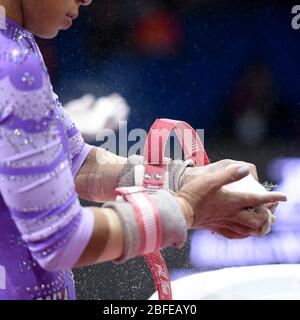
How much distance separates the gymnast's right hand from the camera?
2.12ft

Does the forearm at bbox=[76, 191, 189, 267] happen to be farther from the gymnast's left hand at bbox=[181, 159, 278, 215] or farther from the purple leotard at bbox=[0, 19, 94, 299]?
the gymnast's left hand at bbox=[181, 159, 278, 215]

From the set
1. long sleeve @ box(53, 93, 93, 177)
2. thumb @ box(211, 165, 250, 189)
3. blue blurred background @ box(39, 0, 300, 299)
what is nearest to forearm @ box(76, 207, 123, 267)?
thumb @ box(211, 165, 250, 189)

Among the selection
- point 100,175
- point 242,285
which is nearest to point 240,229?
point 100,175

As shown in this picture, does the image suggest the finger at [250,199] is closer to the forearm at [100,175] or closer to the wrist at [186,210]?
the wrist at [186,210]

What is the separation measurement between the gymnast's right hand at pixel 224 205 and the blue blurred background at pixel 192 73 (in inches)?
33.9

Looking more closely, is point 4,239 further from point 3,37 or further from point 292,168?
point 292,168

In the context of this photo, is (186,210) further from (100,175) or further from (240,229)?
(100,175)

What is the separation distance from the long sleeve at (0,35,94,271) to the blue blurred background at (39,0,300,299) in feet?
3.33

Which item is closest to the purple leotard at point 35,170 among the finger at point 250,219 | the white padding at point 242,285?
the finger at point 250,219

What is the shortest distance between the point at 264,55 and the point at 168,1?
0.35 meters

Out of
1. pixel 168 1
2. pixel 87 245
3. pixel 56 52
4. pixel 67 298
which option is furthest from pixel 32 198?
pixel 168 1

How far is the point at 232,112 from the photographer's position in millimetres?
1766

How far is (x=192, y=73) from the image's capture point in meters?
1.71

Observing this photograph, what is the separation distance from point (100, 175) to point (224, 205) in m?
0.26
